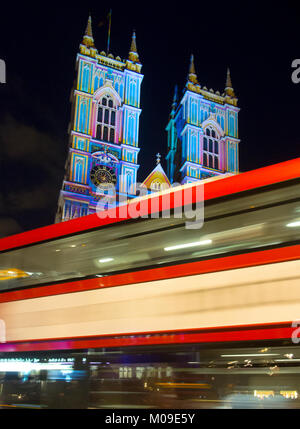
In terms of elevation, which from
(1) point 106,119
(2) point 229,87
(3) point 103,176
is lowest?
(3) point 103,176

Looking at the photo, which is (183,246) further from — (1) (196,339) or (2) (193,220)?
(1) (196,339)

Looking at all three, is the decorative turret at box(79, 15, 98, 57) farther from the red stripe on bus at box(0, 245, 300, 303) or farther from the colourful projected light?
the red stripe on bus at box(0, 245, 300, 303)

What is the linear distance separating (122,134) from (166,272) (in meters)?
31.2

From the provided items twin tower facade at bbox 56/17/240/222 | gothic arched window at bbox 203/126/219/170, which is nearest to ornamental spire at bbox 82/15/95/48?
twin tower facade at bbox 56/17/240/222

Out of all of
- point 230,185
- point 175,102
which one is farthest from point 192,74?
point 230,185

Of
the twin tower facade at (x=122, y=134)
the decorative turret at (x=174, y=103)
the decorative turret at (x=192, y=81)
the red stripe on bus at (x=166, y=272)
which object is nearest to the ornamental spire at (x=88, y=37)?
the twin tower facade at (x=122, y=134)

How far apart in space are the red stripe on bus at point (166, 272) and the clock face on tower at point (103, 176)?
1072 inches

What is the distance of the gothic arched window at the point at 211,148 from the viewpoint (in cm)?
3808

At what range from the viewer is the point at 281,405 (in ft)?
11.1

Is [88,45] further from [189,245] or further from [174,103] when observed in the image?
[189,245]

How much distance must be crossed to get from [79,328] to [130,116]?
32.0m

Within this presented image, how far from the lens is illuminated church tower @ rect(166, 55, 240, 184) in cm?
3678

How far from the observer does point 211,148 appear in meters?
38.8
